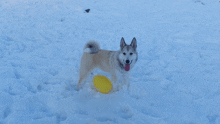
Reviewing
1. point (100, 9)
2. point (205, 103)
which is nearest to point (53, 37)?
point (100, 9)

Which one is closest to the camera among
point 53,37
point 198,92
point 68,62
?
point 198,92

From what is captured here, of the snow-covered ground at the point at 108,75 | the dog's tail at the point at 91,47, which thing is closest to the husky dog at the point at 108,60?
the dog's tail at the point at 91,47

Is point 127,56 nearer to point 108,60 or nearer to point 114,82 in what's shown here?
point 108,60

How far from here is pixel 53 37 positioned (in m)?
6.34

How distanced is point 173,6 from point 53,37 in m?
7.04

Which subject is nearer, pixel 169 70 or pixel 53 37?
pixel 169 70

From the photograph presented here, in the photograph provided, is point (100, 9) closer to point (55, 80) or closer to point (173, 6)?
point (173, 6)

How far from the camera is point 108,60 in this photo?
377 cm

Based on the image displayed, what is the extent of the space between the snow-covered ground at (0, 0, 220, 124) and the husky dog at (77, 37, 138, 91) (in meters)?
0.48

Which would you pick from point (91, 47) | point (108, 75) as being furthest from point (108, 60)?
point (108, 75)

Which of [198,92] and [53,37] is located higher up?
[53,37]

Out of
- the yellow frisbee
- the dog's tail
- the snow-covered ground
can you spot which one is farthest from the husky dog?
the snow-covered ground

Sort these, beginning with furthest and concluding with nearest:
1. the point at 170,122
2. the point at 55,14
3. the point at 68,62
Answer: the point at 55,14
the point at 68,62
the point at 170,122

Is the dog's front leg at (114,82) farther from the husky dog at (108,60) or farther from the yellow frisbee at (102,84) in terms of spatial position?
the yellow frisbee at (102,84)
